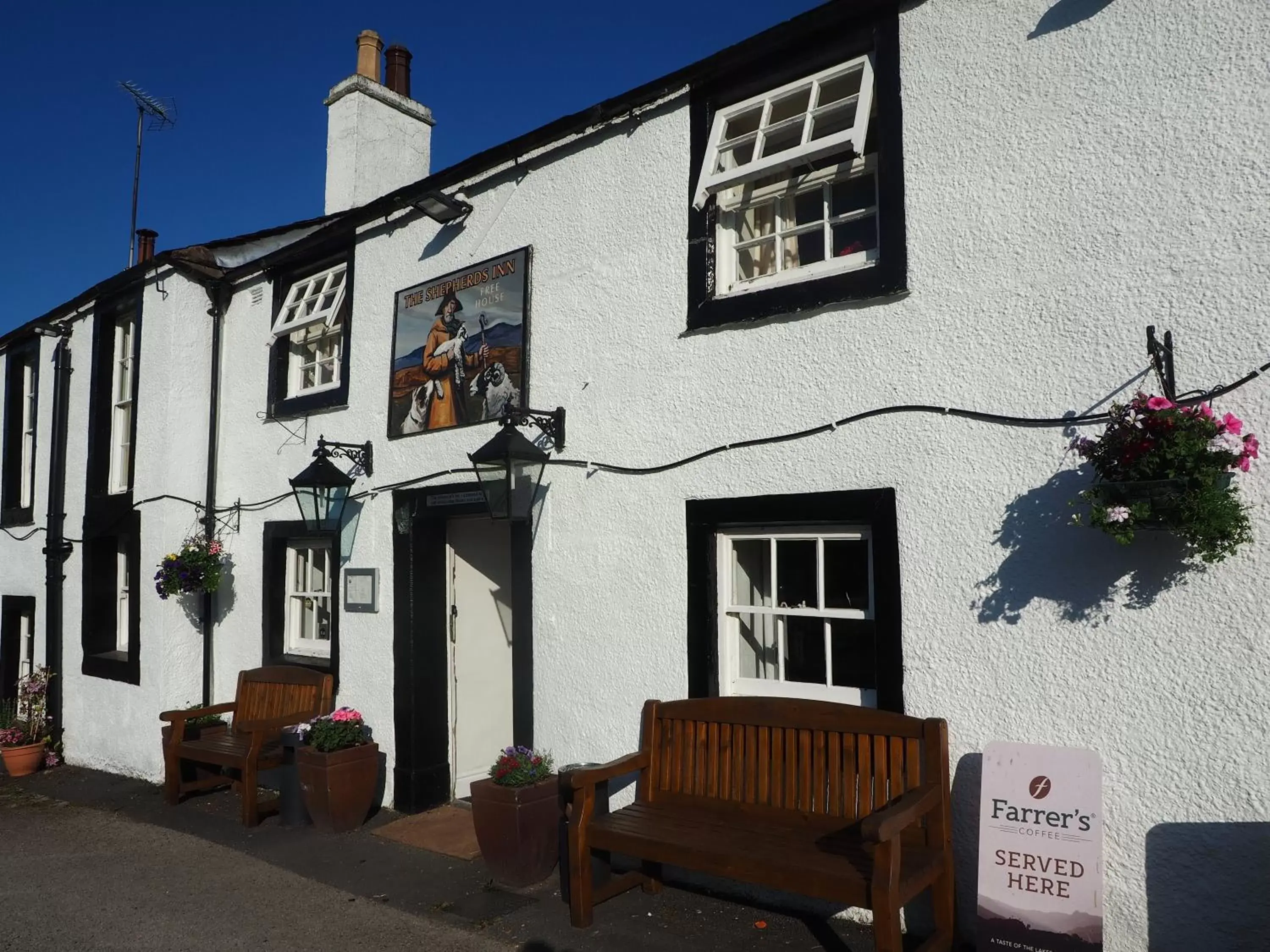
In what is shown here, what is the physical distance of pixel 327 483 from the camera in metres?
6.96

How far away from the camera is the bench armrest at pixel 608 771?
4562mm

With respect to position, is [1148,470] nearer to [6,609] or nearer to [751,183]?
[751,183]

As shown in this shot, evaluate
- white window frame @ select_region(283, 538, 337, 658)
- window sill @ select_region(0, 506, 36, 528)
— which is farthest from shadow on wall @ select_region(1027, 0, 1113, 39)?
window sill @ select_region(0, 506, 36, 528)

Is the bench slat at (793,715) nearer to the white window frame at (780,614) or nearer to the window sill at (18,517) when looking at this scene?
the white window frame at (780,614)

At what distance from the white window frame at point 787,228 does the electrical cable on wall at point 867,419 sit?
82 cm

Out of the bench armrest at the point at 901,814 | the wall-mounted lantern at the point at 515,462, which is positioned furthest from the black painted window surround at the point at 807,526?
the wall-mounted lantern at the point at 515,462

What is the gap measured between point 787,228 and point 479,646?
3976 mm

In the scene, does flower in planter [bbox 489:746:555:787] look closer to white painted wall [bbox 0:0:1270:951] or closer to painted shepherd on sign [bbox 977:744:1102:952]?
white painted wall [bbox 0:0:1270:951]

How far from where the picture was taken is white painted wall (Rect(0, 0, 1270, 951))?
371 centimetres

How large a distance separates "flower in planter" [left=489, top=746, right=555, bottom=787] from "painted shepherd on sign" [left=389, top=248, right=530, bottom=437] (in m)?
2.13

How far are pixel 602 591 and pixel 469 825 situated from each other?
2.09m

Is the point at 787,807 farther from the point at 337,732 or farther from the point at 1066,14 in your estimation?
the point at 1066,14

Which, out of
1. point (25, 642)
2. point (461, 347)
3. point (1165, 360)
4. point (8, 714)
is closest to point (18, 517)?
point (25, 642)

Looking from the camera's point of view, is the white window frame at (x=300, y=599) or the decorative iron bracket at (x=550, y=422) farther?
the white window frame at (x=300, y=599)
